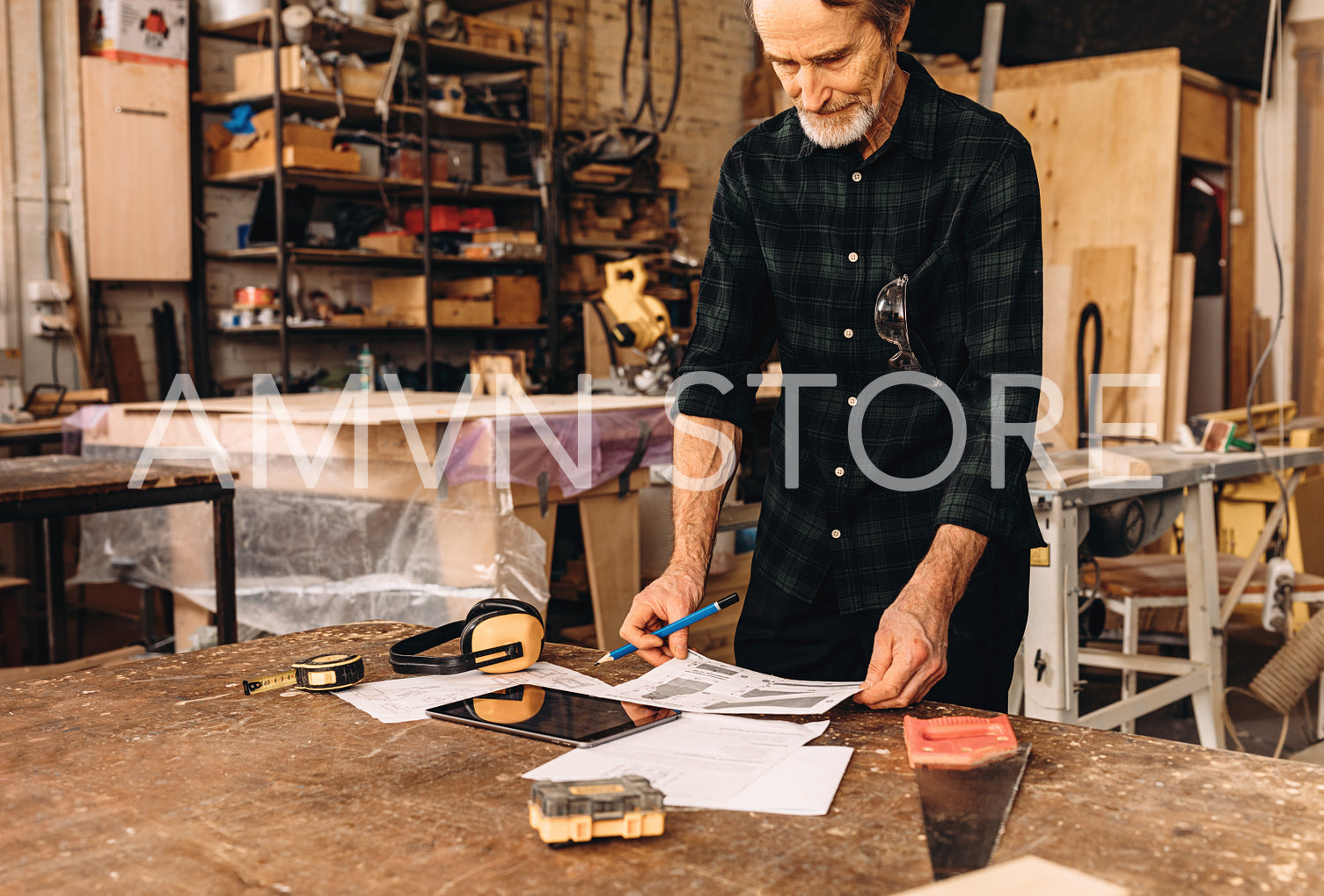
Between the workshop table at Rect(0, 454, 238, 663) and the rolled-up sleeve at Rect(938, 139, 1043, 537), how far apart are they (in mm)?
1700

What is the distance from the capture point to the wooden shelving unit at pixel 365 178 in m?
5.02

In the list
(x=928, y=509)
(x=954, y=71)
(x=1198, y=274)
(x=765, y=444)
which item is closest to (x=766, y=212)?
(x=928, y=509)

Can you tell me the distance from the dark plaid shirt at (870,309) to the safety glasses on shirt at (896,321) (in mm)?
12

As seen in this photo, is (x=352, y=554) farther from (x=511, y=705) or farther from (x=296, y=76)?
(x=296, y=76)

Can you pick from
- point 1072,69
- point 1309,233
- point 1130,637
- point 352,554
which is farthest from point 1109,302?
point 352,554

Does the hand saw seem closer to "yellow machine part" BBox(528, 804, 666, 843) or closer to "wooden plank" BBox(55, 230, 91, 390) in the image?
"yellow machine part" BBox(528, 804, 666, 843)

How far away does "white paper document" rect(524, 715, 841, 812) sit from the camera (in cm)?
86

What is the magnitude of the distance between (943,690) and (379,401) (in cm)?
220

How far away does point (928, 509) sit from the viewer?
1.48m

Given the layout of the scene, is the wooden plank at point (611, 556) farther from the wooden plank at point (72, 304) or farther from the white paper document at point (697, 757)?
the wooden plank at point (72, 304)

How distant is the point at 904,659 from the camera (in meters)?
1.07

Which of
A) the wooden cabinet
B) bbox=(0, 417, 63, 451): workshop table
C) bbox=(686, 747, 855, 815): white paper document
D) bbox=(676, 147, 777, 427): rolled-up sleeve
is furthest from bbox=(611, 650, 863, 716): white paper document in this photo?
the wooden cabinet

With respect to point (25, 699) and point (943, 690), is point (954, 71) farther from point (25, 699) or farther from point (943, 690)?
point (25, 699)

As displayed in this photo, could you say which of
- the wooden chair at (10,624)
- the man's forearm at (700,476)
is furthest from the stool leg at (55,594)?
the man's forearm at (700,476)
